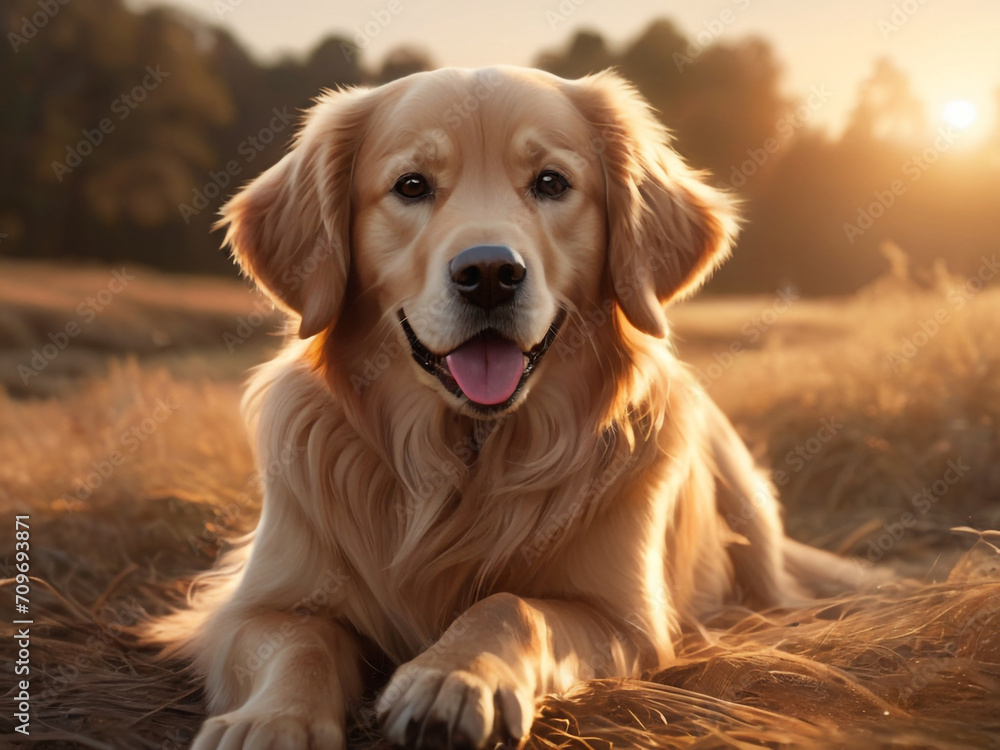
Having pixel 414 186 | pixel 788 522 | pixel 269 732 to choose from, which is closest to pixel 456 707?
pixel 269 732

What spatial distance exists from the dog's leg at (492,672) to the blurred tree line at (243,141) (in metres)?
11.0

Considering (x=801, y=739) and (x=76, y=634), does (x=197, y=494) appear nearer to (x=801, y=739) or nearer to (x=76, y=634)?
(x=76, y=634)

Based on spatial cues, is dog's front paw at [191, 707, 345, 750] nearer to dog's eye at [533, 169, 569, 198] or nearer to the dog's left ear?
the dog's left ear

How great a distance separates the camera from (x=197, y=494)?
4496 mm

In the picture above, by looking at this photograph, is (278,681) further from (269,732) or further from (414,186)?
(414,186)

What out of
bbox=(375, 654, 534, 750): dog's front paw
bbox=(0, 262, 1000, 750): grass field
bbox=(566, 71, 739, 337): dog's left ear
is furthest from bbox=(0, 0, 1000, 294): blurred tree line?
bbox=(375, 654, 534, 750): dog's front paw

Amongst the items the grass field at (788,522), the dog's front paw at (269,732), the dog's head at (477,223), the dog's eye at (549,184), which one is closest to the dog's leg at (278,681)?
the dog's front paw at (269,732)

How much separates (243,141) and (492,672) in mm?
15784

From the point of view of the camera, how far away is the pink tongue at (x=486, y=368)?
2.62 m

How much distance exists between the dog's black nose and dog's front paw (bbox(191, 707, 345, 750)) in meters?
1.11

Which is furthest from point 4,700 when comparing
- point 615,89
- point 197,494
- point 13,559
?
point 615,89

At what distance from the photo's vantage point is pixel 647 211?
3.05 metres

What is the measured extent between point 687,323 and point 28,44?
12.5 meters

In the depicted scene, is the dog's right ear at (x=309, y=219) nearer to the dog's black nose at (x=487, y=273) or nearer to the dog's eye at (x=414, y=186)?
the dog's eye at (x=414, y=186)
